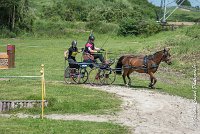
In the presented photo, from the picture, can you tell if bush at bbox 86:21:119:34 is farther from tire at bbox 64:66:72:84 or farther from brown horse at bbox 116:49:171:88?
tire at bbox 64:66:72:84

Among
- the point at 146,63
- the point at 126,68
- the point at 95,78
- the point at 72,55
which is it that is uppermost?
the point at 72,55

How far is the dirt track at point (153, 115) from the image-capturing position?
12.8 metres

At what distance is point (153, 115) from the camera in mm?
14312

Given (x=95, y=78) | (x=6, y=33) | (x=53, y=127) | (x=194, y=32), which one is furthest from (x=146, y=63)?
(x=6, y=33)

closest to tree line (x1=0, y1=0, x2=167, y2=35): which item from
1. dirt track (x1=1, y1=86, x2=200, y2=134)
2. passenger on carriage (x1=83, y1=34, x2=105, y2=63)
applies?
passenger on carriage (x1=83, y1=34, x2=105, y2=63)

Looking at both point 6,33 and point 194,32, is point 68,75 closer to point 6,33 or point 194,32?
point 194,32

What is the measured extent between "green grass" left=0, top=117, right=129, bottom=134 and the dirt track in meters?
0.63

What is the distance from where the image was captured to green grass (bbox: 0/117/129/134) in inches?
460

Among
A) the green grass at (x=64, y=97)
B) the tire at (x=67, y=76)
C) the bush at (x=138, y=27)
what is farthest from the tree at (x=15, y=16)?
the green grass at (x=64, y=97)

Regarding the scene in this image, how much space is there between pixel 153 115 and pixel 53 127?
11.6ft

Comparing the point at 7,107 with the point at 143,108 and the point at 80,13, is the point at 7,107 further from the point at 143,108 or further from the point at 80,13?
the point at 80,13

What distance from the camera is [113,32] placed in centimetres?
5856

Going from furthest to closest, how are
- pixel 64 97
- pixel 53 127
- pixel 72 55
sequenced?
1. pixel 72 55
2. pixel 64 97
3. pixel 53 127

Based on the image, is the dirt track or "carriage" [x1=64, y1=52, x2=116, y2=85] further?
→ "carriage" [x1=64, y1=52, x2=116, y2=85]
